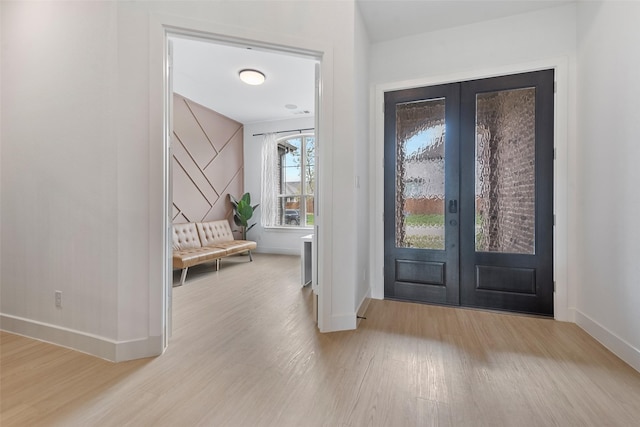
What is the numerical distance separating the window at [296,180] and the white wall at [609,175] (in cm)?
446

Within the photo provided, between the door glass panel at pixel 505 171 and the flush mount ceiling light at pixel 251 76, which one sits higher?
the flush mount ceiling light at pixel 251 76

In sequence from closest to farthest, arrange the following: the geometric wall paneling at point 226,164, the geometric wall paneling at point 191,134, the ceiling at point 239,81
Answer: the ceiling at point 239,81, the geometric wall paneling at point 191,134, the geometric wall paneling at point 226,164

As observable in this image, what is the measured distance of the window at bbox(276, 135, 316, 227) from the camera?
609cm

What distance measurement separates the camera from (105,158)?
1.87 meters

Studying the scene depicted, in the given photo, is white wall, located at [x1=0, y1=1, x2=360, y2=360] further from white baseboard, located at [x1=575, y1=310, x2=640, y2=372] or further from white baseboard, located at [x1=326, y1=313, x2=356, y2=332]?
white baseboard, located at [x1=575, y1=310, x2=640, y2=372]

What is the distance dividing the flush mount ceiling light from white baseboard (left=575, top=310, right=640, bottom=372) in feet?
14.8

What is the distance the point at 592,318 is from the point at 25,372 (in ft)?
13.7

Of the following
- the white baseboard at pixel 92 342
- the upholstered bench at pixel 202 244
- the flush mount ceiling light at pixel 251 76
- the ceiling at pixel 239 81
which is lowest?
the white baseboard at pixel 92 342

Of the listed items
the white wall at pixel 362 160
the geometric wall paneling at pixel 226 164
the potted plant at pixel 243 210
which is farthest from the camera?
the potted plant at pixel 243 210

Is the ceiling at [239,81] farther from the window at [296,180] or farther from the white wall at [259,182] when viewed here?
the window at [296,180]

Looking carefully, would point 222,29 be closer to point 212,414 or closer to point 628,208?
point 212,414

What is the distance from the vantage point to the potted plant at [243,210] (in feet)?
19.3

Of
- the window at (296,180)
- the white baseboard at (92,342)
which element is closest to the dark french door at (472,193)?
the white baseboard at (92,342)

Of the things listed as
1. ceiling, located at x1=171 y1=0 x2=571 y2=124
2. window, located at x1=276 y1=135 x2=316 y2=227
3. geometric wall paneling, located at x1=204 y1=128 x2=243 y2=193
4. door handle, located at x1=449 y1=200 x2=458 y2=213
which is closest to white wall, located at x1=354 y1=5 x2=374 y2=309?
ceiling, located at x1=171 y1=0 x2=571 y2=124
